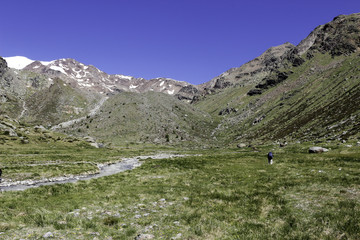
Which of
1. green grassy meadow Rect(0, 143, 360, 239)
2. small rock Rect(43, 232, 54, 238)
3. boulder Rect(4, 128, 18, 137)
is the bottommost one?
green grassy meadow Rect(0, 143, 360, 239)

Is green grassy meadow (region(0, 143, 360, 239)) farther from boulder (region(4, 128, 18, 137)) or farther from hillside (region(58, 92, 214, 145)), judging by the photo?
hillside (region(58, 92, 214, 145))

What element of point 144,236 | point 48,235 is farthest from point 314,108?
point 48,235

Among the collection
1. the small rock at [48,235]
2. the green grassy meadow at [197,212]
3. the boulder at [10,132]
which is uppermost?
the boulder at [10,132]

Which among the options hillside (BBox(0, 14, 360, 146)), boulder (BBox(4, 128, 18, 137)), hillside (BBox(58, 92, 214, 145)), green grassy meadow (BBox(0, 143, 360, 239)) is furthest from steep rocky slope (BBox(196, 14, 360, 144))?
boulder (BBox(4, 128, 18, 137))

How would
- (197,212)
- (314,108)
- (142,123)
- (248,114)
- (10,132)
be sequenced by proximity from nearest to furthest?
1. (197,212)
2. (10,132)
3. (314,108)
4. (142,123)
5. (248,114)

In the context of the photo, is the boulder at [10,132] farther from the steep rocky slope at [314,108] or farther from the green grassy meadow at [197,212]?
the steep rocky slope at [314,108]

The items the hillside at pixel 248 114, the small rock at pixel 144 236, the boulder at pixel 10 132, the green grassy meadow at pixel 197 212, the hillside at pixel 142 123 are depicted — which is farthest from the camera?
the hillside at pixel 142 123

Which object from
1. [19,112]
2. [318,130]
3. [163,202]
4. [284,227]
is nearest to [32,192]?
[163,202]

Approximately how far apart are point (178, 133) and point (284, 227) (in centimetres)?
11516

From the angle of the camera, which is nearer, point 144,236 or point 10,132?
point 144,236

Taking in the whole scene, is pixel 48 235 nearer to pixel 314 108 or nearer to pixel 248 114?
pixel 314 108

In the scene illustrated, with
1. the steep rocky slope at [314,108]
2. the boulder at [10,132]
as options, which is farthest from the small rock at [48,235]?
the boulder at [10,132]

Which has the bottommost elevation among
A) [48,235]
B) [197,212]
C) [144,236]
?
[197,212]

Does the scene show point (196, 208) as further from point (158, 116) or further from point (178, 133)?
point (158, 116)
